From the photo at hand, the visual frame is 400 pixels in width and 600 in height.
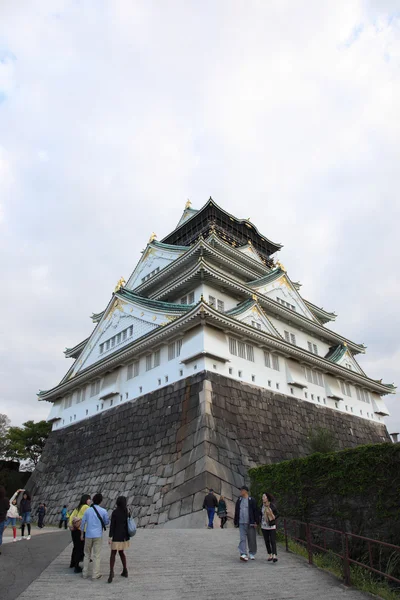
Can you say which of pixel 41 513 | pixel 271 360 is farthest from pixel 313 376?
pixel 41 513

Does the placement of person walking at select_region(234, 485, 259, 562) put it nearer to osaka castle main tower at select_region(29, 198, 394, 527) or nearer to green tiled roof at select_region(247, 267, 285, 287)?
osaka castle main tower at select_region(29, 198, 394, 527)

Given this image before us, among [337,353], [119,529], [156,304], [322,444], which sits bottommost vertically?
[119,529]

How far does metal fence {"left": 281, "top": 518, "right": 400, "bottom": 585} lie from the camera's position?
7105mm

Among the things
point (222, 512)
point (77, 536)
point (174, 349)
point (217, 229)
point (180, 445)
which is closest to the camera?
point (77, 536)

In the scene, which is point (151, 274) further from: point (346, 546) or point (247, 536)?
point (346, 546)

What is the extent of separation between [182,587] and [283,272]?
2298cm

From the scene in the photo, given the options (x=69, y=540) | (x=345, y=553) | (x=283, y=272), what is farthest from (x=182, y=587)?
(x=283, y=272)

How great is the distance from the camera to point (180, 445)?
53.2ft

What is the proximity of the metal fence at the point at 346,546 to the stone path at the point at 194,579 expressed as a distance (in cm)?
40

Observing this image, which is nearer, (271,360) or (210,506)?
(210,506)

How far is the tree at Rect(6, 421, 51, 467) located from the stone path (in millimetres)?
27756

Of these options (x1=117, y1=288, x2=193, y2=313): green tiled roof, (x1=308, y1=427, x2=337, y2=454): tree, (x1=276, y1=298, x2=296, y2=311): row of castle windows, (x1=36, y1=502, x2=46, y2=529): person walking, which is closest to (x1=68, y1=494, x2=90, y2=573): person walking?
(x1=36, y1=502, x2=46, y2=529): person walking

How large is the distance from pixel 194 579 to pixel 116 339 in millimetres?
17250

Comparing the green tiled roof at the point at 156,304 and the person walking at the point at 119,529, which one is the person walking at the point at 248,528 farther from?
the green tiled roof at the point at 156,304
